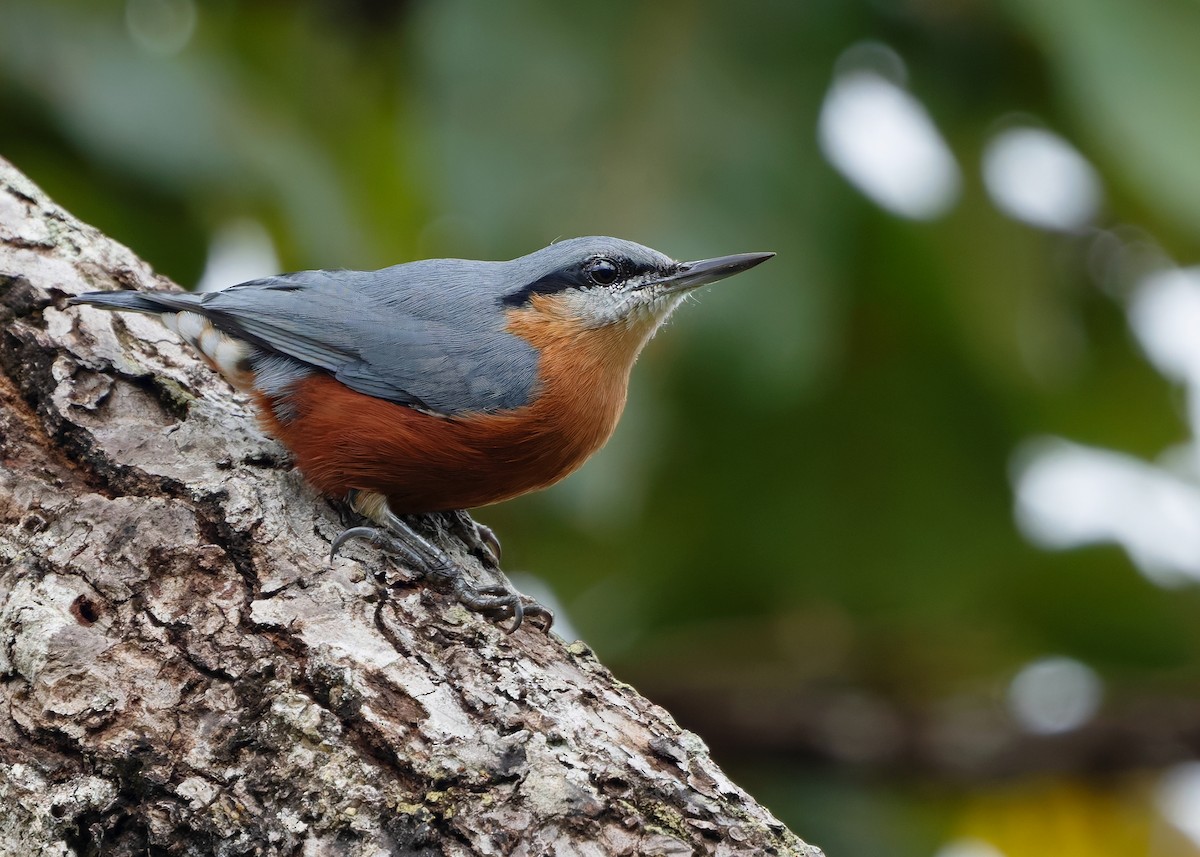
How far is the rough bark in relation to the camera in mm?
2904

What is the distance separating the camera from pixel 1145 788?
6.49 m

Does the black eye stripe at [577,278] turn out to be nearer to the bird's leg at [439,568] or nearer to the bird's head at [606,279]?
the bird's head at [606,279]

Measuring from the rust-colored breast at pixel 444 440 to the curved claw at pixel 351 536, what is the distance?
0.28 metres

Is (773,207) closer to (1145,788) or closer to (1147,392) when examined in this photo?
(1147,392)

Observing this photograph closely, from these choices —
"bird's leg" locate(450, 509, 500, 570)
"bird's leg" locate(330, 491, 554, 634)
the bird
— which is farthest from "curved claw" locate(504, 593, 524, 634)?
"bird's leg" locate(450, 509, 500, 570)

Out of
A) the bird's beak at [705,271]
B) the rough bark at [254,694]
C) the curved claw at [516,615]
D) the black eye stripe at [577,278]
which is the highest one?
the bird's beak at [705,271]

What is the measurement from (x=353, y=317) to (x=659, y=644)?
2.94 metres

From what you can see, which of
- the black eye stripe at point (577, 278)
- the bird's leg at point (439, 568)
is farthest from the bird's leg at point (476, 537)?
the black eye stripe at point (577, 278)

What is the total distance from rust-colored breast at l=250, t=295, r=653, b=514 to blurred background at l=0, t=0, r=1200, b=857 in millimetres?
547

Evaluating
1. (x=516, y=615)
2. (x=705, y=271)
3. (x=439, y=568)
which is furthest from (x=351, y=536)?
(x=705, y=271)

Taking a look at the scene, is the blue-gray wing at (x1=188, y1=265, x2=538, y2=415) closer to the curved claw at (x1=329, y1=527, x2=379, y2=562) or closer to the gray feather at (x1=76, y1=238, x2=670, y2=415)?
the gray feather at (x1=76, y1=238, x2=670, y2=415)

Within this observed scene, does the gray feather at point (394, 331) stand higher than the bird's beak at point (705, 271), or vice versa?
the bird's beak at point (705, 271)

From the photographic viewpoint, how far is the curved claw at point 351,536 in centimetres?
359

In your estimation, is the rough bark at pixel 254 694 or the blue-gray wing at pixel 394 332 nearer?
the rough bark at pixel 254 694
